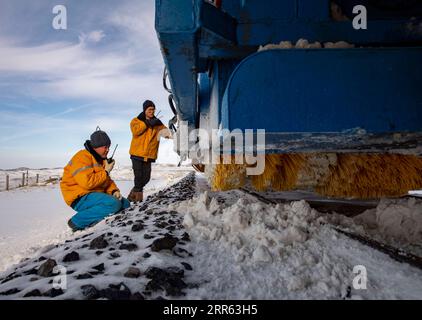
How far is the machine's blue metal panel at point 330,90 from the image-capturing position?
140 cm

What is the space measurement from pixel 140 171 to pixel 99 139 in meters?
1.50

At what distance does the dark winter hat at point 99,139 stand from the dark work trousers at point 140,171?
54.2 inches

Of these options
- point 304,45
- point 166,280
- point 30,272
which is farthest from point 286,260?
point 30,272

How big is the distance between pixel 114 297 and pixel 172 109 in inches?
127

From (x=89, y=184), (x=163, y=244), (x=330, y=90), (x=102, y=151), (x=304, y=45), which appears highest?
(x=304, y=45)

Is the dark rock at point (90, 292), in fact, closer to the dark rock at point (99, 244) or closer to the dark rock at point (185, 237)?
the dark rock at point (99, 244)

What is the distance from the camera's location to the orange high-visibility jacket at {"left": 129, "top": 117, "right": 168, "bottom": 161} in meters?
5.25

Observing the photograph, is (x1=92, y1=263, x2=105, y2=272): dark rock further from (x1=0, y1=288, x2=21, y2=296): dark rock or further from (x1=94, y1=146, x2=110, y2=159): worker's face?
(x1=94, y1=146, x2=110, y2=159): worker's face

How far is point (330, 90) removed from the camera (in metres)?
1.42

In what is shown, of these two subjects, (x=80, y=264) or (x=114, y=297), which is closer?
(x=114, y=297)

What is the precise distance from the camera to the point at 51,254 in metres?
2.04

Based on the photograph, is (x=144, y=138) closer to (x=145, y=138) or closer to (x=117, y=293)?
(x=145, y=138)
